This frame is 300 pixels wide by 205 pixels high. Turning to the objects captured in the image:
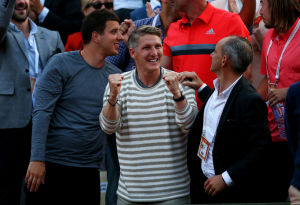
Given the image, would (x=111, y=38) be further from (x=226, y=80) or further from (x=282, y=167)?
(x=282, y=167)

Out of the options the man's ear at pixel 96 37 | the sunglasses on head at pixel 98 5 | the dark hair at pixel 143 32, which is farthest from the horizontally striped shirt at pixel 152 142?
the sunglasses on head at pixel 98 5

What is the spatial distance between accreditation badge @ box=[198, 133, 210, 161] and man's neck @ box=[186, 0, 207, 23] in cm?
117

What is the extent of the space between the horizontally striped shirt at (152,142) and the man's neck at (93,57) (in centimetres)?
77

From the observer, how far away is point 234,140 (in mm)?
2990

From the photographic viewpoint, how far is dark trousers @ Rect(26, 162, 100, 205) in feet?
12.9

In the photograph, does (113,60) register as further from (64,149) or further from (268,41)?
(268,41)

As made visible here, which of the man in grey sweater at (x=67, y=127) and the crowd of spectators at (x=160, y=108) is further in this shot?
the man in grey sweater at (x=67, y=127)

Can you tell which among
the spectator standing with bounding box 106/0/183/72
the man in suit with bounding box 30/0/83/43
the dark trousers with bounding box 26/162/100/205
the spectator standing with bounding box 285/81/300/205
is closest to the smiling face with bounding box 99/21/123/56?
the spectator standing with bounding box 106/0/183/72

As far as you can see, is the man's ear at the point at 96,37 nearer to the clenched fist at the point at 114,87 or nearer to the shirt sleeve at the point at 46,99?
the shirt sleeve at the point at 46,99

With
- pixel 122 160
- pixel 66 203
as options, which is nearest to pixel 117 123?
pixel 122 160

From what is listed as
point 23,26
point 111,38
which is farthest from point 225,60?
point 23,26

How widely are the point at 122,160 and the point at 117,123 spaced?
28cm

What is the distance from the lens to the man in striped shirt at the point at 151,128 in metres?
Result: 3.18

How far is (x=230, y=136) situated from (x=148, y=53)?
0.84m
